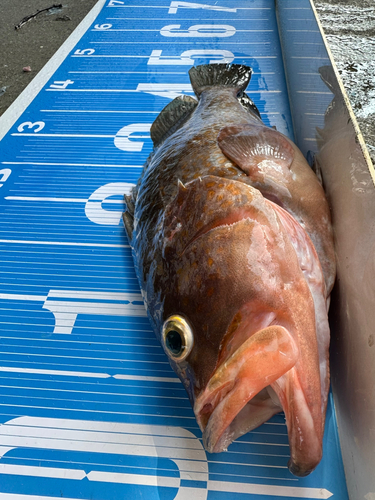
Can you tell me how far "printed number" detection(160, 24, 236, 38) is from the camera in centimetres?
468

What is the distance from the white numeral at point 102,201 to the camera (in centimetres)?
292

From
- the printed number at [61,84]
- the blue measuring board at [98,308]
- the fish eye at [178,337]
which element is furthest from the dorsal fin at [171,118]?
the printed number at [61,84]

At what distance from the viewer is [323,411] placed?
138 cm

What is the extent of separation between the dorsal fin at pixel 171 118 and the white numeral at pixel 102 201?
579mm

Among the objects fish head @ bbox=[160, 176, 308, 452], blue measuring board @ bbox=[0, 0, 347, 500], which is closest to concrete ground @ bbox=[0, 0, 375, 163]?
fish head @ bbox=[160, 176, 308, 452]

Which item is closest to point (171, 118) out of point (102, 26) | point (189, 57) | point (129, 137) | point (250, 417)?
point (129, 137)

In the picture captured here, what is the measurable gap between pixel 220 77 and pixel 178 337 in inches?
85.4

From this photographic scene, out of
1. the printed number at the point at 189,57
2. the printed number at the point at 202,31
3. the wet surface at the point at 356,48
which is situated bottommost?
the printed number at the point at 189,57

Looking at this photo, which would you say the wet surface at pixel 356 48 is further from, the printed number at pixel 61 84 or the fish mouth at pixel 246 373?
the printed number at pixel 61 84

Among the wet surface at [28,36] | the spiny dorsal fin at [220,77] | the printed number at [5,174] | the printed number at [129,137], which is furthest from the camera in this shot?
the wet surface at [28,36]

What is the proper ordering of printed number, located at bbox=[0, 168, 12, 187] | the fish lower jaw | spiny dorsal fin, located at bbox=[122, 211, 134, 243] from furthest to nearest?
1. printed number, located at bbox=[0, 168, 12, 187]
2. spiny dorsal fin, located at bbox=[122, 211, 134, 243]
3. the fish lower jaw

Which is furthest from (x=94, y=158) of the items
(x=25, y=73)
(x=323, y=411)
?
(x=25, y=73)

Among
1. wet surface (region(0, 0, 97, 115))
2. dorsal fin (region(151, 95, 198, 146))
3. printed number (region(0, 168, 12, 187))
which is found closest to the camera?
dorsal fin (region(151, 95, 198, 146))

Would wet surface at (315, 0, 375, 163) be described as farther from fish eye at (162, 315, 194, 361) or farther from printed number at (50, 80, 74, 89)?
printed number at (50, 80, 74, 89)
